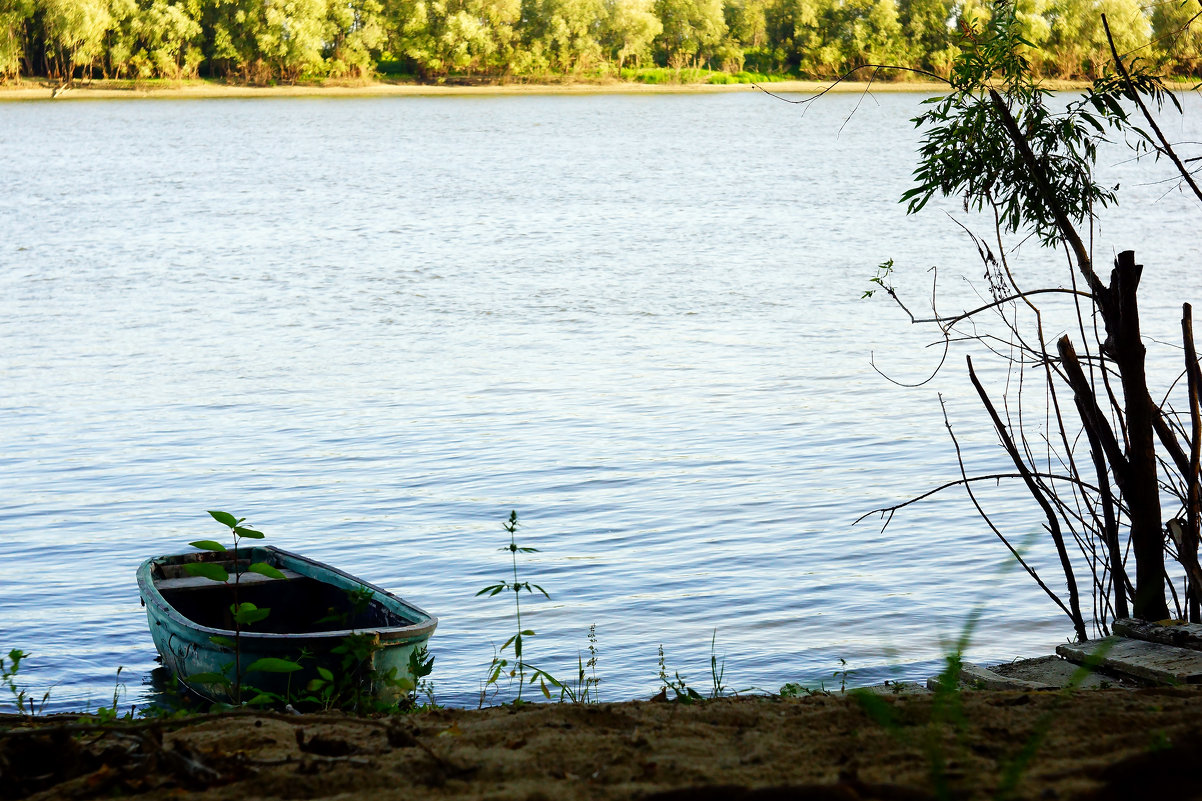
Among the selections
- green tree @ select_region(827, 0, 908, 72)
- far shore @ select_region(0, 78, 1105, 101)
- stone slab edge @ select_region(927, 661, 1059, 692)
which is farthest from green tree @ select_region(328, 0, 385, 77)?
stone slab edge @ select_region(927, 661, 1059, 692)

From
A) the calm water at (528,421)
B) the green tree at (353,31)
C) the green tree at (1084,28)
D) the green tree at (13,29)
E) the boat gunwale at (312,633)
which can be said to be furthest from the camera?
the green tree at (353,31)

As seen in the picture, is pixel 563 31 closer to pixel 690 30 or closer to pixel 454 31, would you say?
pixel 454 31

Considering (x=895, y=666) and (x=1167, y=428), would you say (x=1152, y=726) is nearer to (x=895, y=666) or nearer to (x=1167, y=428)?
(x=1167, y=428)

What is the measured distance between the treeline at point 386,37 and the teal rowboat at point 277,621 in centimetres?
7194

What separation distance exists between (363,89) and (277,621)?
9110 centimetres

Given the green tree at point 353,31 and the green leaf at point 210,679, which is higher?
the green tree at point 353,31

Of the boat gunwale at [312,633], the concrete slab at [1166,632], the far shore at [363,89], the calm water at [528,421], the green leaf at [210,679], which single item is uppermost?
the far shore at [363,89]

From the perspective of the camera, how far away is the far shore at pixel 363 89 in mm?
87000

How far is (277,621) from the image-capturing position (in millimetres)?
8594

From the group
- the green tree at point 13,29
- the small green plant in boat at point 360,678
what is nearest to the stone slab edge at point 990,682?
the small green plant in boat at point 360,678

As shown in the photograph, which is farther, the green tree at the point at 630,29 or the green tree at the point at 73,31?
the green tree at the point at 630,29

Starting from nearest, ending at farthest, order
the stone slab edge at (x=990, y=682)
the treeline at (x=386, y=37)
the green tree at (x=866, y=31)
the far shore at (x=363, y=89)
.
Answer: the stone slab edge at (x=990, y=682) → the green tree at (x=866, y=31) → the treeline at (x=386, y=37) → the far shore at (x=363, y=89)

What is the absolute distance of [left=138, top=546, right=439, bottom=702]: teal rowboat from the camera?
6855 millimetres

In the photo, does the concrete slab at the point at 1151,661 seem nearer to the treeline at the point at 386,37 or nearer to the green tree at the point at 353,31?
the treeline at the point at 386,37
